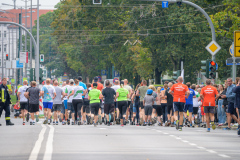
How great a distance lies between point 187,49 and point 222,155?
37865 mm

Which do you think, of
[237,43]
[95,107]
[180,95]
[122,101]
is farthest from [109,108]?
[237,43]

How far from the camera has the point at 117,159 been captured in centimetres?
1230

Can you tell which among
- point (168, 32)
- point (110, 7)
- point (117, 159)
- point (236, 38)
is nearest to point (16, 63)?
point (110, 7)

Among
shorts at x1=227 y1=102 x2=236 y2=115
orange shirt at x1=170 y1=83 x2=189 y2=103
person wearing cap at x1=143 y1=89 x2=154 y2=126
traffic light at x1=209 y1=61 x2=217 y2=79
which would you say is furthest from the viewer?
traffic light at x1=209 y1=61 x2=217 y2=79

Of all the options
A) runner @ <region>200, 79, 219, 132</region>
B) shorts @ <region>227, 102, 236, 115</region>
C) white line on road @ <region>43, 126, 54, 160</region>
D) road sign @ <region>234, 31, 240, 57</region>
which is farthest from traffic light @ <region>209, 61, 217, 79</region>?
white line on road @ <region>43, 126, 54, 160</region>

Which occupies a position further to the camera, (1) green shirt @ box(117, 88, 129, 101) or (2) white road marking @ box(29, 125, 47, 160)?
(1) green shirt @ box(117, 88, 129, 101)

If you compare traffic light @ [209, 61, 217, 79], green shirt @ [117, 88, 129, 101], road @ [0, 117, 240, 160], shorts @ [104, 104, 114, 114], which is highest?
traffic light @ [209, 61, 217, 79]

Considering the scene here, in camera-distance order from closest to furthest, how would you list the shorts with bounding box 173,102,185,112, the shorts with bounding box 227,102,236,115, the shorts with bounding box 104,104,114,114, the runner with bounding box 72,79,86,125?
1. the shorts with bounding box 173,102,185,112
2. the shorts with bounding box 227,102,236,115
3. the shorts with bounding box 104,104,114,114
4. the runner with bounding box 72,79,86,125

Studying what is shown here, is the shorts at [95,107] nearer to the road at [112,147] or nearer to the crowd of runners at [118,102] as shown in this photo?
the crowd of runners at [118,102]

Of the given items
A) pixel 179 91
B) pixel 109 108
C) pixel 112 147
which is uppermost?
pixel 179 91

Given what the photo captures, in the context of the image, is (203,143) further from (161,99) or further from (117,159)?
(161,99)

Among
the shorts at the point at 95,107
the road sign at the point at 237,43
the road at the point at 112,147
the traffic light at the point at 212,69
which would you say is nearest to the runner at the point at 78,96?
the shorts at the point at 95,107

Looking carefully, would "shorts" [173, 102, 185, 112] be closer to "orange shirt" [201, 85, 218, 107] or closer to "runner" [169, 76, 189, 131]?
"runner" [169, 76, 189, 131]

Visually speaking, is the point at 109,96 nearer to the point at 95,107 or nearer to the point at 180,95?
the point at 95,107
